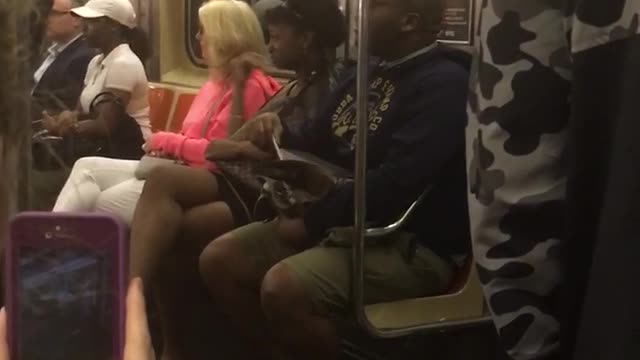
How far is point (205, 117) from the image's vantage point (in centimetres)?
99

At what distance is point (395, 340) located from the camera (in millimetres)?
1057

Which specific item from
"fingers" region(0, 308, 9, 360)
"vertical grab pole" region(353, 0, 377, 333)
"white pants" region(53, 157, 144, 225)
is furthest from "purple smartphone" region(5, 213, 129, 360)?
"vertical grab pole" region(353, 0, 377, 333)

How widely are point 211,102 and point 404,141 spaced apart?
0.71 ft

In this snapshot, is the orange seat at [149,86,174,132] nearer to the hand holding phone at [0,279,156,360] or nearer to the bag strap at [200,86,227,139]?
the bag strap at [200,86,227,139]

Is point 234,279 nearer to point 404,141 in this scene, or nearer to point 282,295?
point 282,295

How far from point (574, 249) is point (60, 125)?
1.95 ft

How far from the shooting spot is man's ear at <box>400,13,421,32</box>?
39.1 inches

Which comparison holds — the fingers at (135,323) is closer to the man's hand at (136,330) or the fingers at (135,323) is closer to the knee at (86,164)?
the man's hand at (136,330)

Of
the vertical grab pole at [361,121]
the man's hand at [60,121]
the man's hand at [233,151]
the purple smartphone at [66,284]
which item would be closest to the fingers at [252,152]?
the man's hand at [233,151]

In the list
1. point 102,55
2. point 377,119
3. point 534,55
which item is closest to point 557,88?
point 534,55

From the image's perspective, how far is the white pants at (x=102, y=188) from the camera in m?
0.96

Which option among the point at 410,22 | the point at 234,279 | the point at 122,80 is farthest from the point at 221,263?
the point at 410,22

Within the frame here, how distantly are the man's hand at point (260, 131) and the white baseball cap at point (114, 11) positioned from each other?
0.56 feet

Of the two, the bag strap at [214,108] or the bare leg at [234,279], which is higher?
the bag strap at [214,108]
